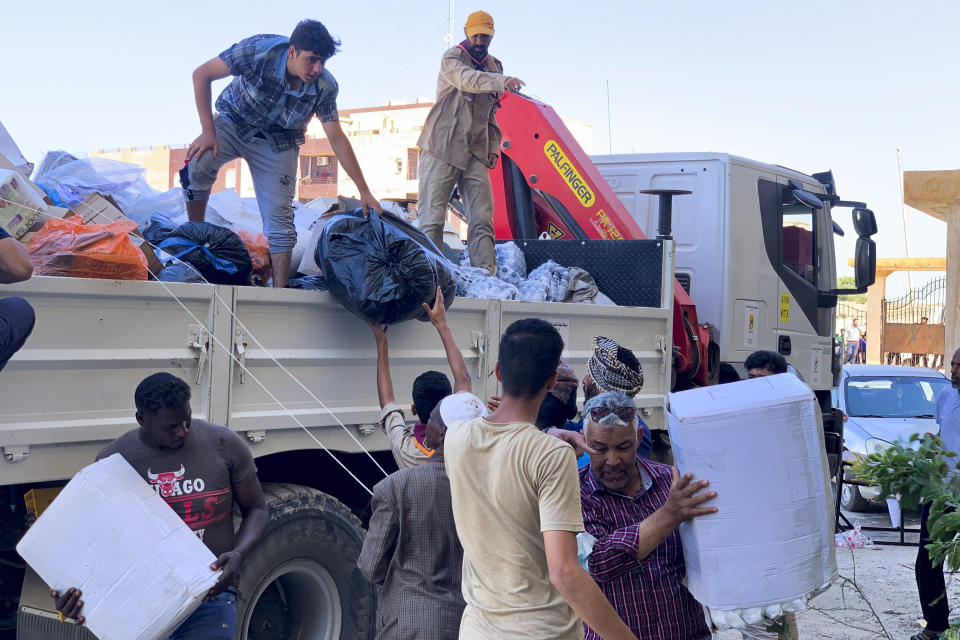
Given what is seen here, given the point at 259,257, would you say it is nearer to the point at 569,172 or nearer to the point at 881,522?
the point at 569,172

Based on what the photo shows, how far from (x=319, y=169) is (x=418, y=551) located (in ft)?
116

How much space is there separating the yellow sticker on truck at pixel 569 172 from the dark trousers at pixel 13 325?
4.33 metres

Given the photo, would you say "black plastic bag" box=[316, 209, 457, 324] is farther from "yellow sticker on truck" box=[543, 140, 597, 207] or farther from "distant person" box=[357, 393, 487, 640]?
"yellow sticker on truck" box=[543, 140, 597, 207]

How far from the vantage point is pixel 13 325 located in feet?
9.72

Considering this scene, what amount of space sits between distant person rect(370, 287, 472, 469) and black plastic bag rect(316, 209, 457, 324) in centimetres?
9

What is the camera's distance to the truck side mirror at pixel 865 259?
22.7 ft

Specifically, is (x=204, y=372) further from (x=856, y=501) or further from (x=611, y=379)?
(x=856, y=501)

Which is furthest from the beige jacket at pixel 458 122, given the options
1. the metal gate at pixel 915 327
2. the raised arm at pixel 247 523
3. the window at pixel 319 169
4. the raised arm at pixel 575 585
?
the window at pixel 319 169

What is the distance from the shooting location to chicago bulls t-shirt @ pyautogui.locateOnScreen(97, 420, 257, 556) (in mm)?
3076

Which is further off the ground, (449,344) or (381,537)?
(449,344)

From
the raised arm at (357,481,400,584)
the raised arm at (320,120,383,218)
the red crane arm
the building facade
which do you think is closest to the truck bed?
the raised arm at (320,120,383,218)

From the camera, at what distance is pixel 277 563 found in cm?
383

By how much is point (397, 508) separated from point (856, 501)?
26.0 ft

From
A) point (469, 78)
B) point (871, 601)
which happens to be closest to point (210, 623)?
point (469, 78)
